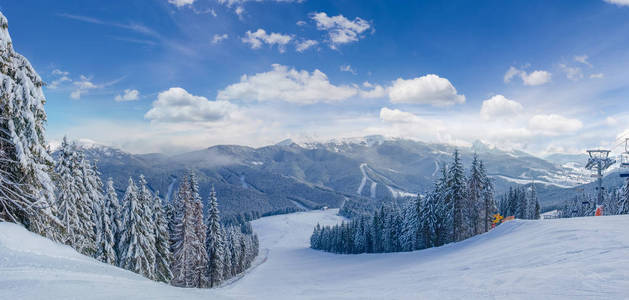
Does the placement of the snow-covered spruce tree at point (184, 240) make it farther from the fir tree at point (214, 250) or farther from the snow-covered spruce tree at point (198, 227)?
the fir tree at point (214, 250)

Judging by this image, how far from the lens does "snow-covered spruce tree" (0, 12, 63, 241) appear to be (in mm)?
9672

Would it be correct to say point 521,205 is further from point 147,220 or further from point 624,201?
point 147,220

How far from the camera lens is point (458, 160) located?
122 feet

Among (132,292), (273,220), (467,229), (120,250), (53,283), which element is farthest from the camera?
(273,220)

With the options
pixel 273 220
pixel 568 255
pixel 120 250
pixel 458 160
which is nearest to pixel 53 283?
pixel 568 255

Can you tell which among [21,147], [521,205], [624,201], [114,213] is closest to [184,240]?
[114,213]

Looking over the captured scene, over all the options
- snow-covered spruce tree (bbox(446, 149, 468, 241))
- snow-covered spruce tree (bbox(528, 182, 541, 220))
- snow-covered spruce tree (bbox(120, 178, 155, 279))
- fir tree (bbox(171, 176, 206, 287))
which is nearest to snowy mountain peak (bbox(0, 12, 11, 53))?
snow-covered spruce tree (bbox(120, 178, 155, 279))

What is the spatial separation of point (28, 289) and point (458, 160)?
39.2 m

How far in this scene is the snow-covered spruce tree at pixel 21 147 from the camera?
967 cm

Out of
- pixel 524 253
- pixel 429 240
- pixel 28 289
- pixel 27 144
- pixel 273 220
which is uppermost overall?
pixel 27 144

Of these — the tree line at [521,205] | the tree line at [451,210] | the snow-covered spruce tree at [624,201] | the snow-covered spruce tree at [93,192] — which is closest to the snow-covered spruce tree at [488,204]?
the tree line at [451,210]

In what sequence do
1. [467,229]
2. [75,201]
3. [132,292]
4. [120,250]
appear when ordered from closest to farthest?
1. [132,292]
2. [75,201]
3. [120,250]
4. [467,229]

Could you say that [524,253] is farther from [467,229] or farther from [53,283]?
[467,229]

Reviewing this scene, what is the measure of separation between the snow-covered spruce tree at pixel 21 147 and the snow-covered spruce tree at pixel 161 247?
68.0 feet
